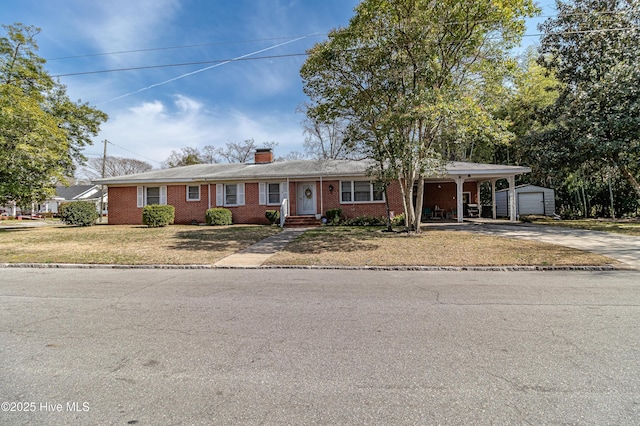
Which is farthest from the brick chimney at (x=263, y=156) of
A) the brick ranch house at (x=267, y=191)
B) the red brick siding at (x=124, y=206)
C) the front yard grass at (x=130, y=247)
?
the front yard grass at (x=130, y=247)

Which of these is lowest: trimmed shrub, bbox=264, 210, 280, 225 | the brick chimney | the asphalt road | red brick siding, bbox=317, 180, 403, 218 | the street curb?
the asphalt road

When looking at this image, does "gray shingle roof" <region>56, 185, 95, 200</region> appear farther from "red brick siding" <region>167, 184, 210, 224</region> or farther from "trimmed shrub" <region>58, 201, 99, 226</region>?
"red brick siding" <region>167, 184, 210, 224</region>

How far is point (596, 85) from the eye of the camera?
16281mm

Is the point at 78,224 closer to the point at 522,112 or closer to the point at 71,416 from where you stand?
the point at 71,416

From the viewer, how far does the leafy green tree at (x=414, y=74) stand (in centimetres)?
1014

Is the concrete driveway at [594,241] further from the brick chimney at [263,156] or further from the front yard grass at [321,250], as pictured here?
the brick chimney at [263,156]

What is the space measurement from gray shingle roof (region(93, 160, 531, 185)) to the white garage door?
585 cm

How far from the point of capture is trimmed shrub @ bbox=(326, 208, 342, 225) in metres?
18.2

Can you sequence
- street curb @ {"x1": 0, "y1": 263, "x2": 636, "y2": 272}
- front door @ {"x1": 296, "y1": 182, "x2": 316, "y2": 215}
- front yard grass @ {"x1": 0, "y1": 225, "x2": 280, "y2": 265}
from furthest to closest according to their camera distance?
front door @ {"x1": 296, "y1": 182, "x2": 316, "y2": 215} < front yard grass @ {"x1": 0, "y1": 225, "x2": 280, "y2": 265} < street curb @ {"x1": 0, "y1": 263, "x2": 636, "y2": 272}

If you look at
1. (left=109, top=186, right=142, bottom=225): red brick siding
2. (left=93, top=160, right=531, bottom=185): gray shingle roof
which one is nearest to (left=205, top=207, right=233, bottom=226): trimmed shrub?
(left=93, top=160, right=531, bottom=185): gray shingle roof

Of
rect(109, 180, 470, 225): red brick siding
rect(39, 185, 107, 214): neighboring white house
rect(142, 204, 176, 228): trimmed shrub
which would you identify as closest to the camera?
rect(142, 204, 176, 228): trimmed shrub

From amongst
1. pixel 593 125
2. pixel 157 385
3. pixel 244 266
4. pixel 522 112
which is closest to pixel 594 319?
pixel 157 385

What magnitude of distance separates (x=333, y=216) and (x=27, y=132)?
57.8 ft

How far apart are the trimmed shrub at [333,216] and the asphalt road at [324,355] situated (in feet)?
39.7
